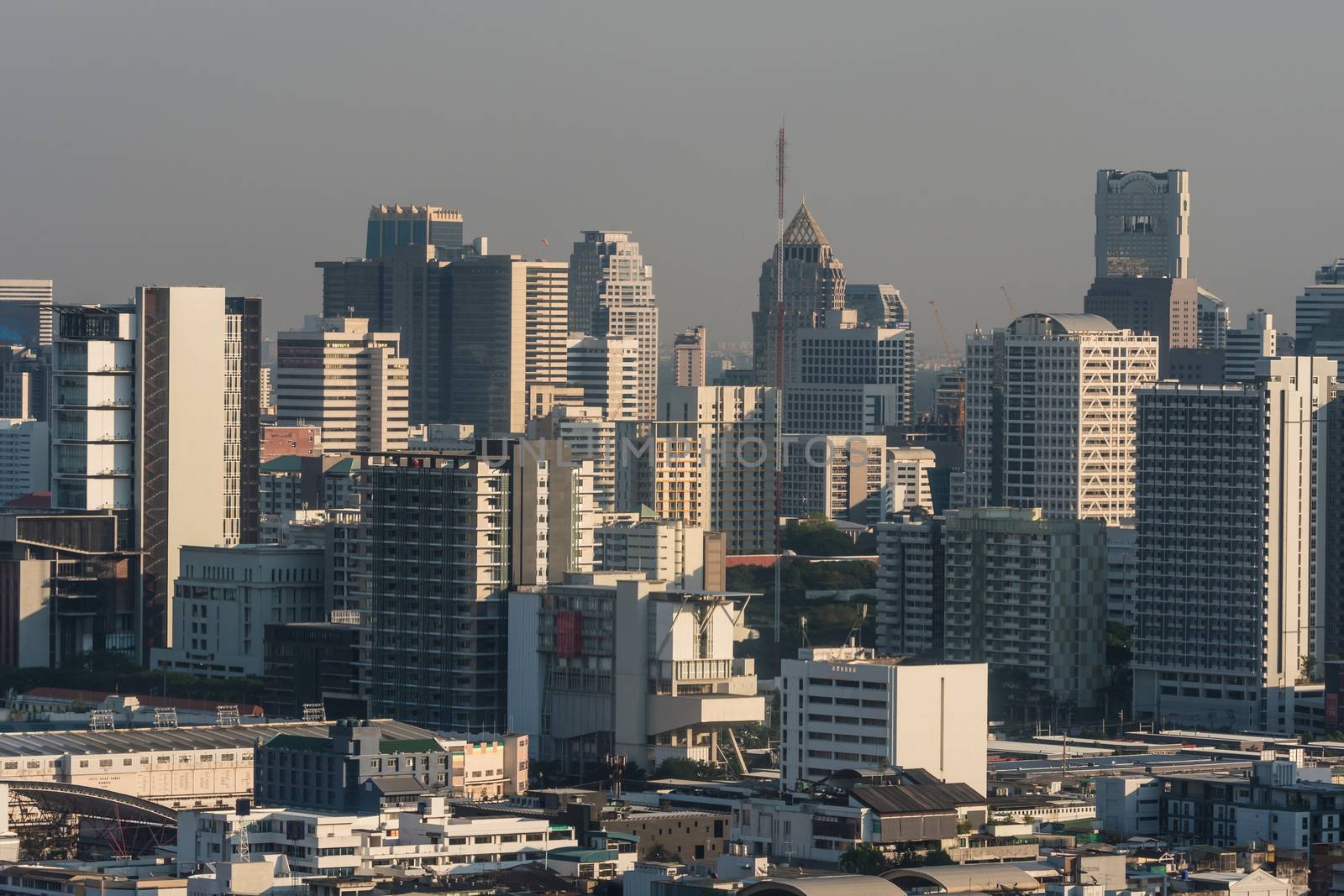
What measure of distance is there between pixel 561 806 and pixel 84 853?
12003mm

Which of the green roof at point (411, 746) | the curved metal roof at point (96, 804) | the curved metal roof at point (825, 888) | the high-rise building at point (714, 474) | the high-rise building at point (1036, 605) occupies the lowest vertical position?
the curved metal roof at point (96, 804)

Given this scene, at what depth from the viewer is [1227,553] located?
139 meters

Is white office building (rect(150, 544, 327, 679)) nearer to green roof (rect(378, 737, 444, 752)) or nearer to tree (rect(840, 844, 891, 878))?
green roof (rect(378, 737, 444, 752))

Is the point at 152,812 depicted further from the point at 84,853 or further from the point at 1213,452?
the point at 1213,452

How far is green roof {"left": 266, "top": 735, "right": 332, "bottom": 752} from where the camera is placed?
96.4m

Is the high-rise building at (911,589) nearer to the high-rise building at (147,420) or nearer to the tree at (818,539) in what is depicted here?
the high-rise building at (147,420)

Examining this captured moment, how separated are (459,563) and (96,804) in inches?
999

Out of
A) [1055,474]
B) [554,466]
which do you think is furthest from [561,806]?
[1055,474]

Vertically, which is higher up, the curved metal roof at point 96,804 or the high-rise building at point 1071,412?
the high-rise building at point 1071,412

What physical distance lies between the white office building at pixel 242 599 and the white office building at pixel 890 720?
35.4 meters

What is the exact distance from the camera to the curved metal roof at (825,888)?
7381cm

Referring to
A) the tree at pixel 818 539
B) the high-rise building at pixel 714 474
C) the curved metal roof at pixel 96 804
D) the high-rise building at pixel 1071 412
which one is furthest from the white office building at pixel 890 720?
the high-rise building at pixel 714 474

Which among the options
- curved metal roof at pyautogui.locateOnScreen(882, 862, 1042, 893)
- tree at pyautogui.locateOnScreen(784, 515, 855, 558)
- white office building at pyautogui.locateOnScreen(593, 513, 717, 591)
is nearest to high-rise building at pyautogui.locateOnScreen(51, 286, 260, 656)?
white office building at pyautogui.locateOnScreen(593, 513, 717, 591)

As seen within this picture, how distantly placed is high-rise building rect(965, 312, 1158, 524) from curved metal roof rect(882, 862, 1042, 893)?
92094 millimetres
